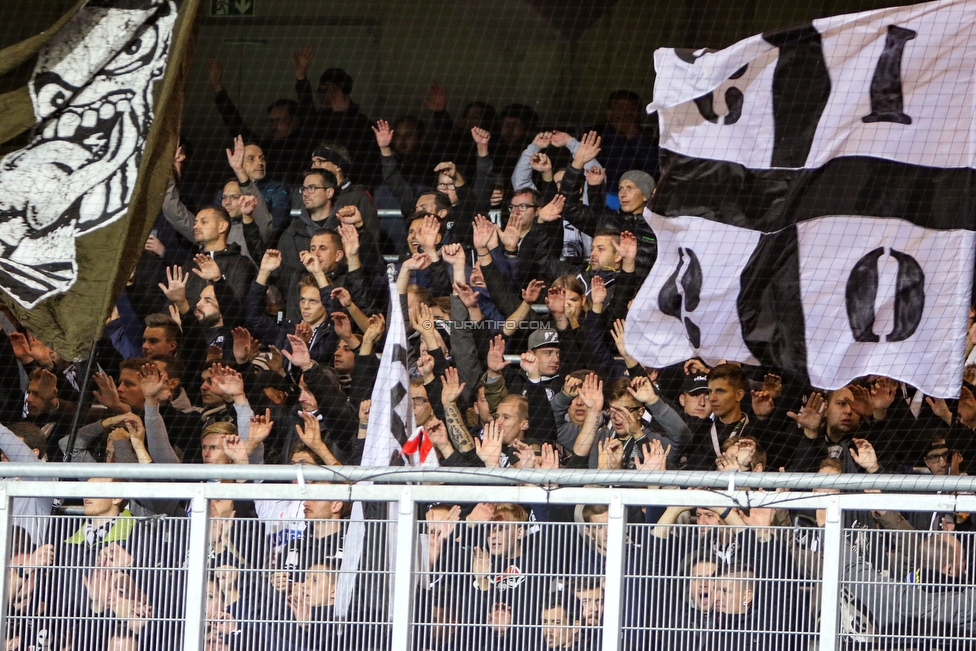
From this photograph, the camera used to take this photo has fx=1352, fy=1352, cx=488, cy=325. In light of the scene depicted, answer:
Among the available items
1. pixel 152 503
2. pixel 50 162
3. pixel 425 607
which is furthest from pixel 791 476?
pixel 50 162

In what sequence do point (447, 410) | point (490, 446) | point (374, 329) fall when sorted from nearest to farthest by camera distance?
1. point (490, 446)
2. point (447, 410)
3. point (374, 329)

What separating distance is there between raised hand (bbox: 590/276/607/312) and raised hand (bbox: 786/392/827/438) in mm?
970

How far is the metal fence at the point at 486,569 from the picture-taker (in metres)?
3.79

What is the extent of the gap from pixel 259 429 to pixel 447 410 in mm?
780

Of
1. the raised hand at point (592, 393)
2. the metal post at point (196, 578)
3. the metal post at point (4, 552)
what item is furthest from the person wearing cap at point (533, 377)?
the metal post at point (4, 552)

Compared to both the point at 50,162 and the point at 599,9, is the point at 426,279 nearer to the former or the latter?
the point at 50,162

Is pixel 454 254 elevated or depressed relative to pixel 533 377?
elevated

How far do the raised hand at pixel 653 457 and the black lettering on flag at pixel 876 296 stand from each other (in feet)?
2.92

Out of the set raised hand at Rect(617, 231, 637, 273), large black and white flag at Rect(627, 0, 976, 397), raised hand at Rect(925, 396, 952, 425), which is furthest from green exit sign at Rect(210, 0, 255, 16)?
raised hand at Rect(925, 396, 952, 425)

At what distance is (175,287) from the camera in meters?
6.43

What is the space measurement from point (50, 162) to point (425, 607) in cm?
236

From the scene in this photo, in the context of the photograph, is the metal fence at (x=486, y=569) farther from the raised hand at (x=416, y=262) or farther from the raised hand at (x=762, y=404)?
the raised hand at (x=416, y=262)

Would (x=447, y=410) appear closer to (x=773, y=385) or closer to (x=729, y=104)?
(x=773, y=385)

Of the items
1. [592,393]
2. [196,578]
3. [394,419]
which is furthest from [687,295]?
[196,578]
